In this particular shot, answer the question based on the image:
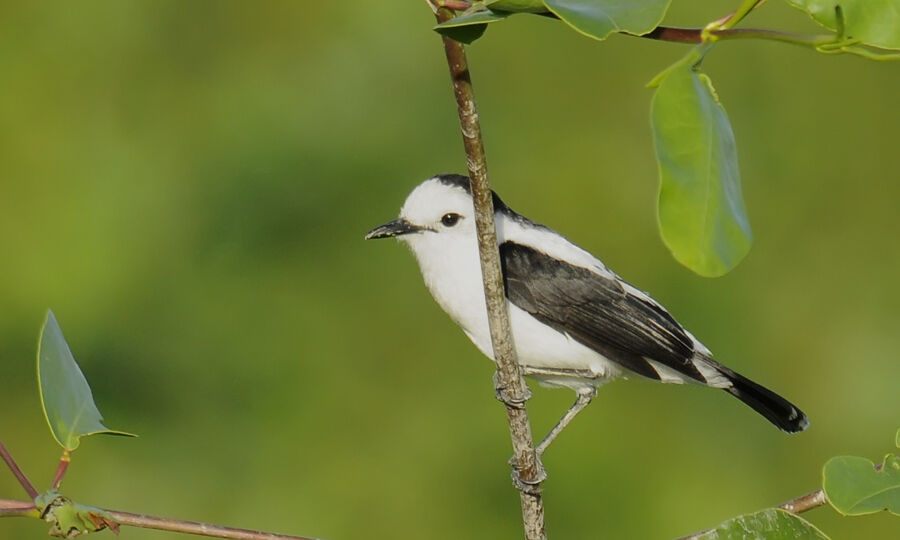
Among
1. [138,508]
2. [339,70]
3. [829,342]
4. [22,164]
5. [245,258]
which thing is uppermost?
[339,70]

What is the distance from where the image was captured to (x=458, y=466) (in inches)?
219

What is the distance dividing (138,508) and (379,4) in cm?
281

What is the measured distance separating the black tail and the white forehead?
0.94 meters

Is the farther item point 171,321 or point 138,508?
point 171,321

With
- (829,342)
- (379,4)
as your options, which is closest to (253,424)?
(379,4)

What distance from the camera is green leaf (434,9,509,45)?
5.06ft

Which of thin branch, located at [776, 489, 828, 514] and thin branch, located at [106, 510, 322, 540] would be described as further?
thin branch, located at [776, 489, 828, 514]

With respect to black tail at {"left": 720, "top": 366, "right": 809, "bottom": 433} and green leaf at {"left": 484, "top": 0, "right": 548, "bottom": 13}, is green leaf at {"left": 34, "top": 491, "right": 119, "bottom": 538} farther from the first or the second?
black tail at {"left": 720, "top": 366, "right": 809, "bottom": 433}

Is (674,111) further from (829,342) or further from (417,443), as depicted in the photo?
(829,342)

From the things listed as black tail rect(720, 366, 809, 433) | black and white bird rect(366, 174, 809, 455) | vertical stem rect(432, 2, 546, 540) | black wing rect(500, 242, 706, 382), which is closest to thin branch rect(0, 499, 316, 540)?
vertical stem rect(432, 2, 546, 540)

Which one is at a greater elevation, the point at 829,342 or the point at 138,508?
the point at 829,342

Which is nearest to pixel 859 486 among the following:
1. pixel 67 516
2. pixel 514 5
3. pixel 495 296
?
pixel 495 296

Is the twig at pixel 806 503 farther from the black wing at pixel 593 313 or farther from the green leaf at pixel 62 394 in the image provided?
the black wing at pixel 593 313

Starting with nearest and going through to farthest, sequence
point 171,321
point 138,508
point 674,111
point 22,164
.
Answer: point 674,111
point 138,508
point 171,321
point 22,164
